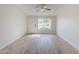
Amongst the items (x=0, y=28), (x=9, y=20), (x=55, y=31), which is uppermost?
(x=9, y=20)

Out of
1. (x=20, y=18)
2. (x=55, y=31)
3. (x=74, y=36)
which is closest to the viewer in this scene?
(x=74, y=36)

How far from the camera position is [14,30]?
11.0 ft

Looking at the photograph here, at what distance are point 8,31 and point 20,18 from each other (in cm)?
85
